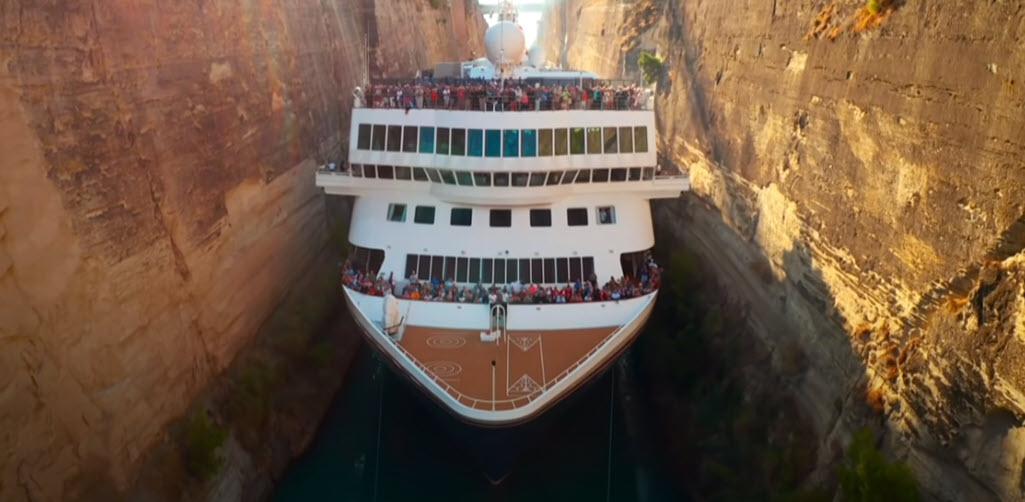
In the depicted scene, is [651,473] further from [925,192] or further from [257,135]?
[257,135]

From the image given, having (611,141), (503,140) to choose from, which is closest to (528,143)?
(503,140)

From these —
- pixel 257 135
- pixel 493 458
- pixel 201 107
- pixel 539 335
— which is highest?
pixel 201 107

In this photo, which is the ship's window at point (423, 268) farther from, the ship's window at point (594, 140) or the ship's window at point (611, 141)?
the ship's window at point (611, 141)

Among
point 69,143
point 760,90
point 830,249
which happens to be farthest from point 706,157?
point 69,143

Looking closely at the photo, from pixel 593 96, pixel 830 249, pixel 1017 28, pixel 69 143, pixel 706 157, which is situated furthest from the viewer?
pixel 706 157

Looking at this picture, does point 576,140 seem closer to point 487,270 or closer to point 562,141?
point 562,141

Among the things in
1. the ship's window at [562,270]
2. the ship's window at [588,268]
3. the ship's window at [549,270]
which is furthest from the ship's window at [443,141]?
the ship's window at [588,268]
